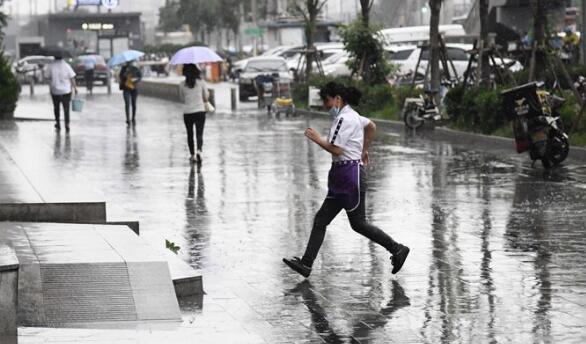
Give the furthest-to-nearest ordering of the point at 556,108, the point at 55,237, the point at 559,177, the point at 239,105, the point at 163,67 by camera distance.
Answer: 1. the point at 163,67
2. the point at 239,105
3. the point at 556,108
4. the point at 559,177
5. the point at 55,237

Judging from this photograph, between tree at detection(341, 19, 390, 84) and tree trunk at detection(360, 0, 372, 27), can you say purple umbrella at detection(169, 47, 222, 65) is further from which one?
tree trunk at detection(360, 0, 372, 27)

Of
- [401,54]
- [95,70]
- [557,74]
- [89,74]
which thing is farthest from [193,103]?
[95,70]

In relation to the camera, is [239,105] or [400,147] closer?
[400,147]

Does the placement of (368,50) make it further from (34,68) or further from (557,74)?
(34,68)

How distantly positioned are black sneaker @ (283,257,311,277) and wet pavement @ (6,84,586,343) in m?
0.11

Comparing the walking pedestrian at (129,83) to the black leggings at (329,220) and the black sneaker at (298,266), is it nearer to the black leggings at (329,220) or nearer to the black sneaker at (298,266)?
the black leggings at (329,220)

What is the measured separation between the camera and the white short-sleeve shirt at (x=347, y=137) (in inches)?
465

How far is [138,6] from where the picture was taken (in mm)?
140375

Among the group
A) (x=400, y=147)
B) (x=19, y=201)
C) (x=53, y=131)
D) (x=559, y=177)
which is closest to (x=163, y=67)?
(x=53, y=131)

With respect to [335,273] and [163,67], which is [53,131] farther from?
[163,67]

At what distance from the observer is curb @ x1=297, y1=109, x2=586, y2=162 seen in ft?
78.1

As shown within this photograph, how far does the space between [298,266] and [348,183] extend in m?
0.79

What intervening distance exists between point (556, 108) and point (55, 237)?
12360 mm

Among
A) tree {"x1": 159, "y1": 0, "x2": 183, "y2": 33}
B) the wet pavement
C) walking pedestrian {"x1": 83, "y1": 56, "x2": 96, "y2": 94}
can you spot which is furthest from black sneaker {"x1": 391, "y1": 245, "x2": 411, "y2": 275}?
tree {"x1": 159, "y1": 0, "x2": 183, "y2": 33}
